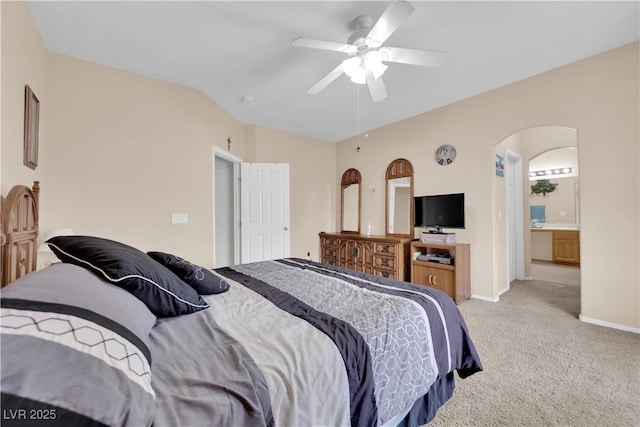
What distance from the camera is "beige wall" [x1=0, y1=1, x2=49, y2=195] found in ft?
5.34

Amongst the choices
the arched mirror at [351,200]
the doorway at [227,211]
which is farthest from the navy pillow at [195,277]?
the arched mirror at [351,200]

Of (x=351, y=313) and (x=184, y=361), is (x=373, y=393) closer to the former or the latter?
(x=351, y=313)

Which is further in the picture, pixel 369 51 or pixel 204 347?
pixel 369 51

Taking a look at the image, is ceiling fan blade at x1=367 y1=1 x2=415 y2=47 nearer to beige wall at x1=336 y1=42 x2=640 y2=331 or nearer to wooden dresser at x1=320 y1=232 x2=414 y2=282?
beige wall at x1=336 y1=42 x2=640 y2=331

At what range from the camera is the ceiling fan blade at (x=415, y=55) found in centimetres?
196

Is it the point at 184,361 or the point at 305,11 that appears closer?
the point at 184,361

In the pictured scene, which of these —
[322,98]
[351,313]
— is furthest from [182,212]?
[351,313]

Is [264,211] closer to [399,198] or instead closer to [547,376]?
[399,198]

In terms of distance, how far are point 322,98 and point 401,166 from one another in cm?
170

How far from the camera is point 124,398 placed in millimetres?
571

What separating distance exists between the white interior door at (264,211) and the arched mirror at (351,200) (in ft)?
4.58

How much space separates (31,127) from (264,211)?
2.83 metres

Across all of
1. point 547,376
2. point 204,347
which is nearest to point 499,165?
point 547,376

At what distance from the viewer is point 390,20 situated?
170 cm
